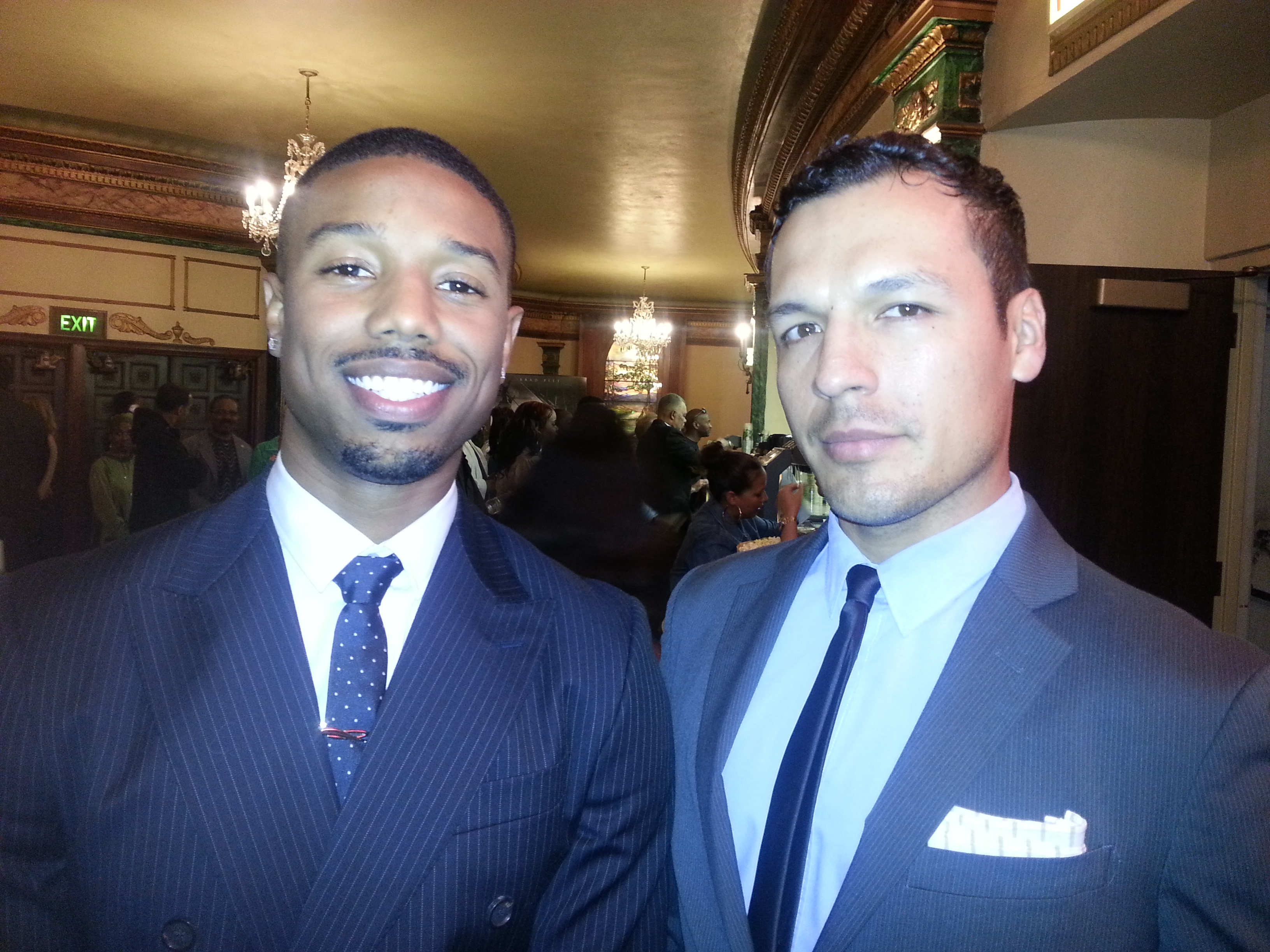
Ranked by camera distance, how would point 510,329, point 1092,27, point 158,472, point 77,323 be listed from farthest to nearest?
point 77,323 < point 158,472 < point 1092,27 < point 510,329

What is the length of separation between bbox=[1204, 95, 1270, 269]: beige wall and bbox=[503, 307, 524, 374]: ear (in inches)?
106

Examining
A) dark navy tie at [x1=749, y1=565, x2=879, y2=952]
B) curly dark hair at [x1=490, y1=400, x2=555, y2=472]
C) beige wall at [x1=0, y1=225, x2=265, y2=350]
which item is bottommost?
dark navy tie at [x1=749, y1=565, x2=879, y2=952]

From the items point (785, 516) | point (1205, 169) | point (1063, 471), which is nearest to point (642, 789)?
point (1063, 471)

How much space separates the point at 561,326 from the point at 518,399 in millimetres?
8399

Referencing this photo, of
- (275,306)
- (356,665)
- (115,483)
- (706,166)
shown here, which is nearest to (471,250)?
(275,306)

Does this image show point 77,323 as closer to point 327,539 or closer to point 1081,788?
point 327,539

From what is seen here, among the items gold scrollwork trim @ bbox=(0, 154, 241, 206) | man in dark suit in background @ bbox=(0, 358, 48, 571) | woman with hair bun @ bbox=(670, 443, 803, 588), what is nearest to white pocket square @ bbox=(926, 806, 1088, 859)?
woman with hair bun @ bbox=(670, 443, 803, 588)

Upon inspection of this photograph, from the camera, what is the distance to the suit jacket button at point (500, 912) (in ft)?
3.54

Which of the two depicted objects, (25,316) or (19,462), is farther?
(25,316)

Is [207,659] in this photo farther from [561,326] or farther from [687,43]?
[561,326]

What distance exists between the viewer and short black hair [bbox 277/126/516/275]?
1223mm

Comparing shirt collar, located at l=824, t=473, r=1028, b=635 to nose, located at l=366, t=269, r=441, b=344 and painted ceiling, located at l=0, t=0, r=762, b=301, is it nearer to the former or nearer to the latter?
nose, located at l=366, t=269, r=441, b=344

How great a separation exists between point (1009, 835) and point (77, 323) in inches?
336

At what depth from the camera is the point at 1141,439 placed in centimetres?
303
